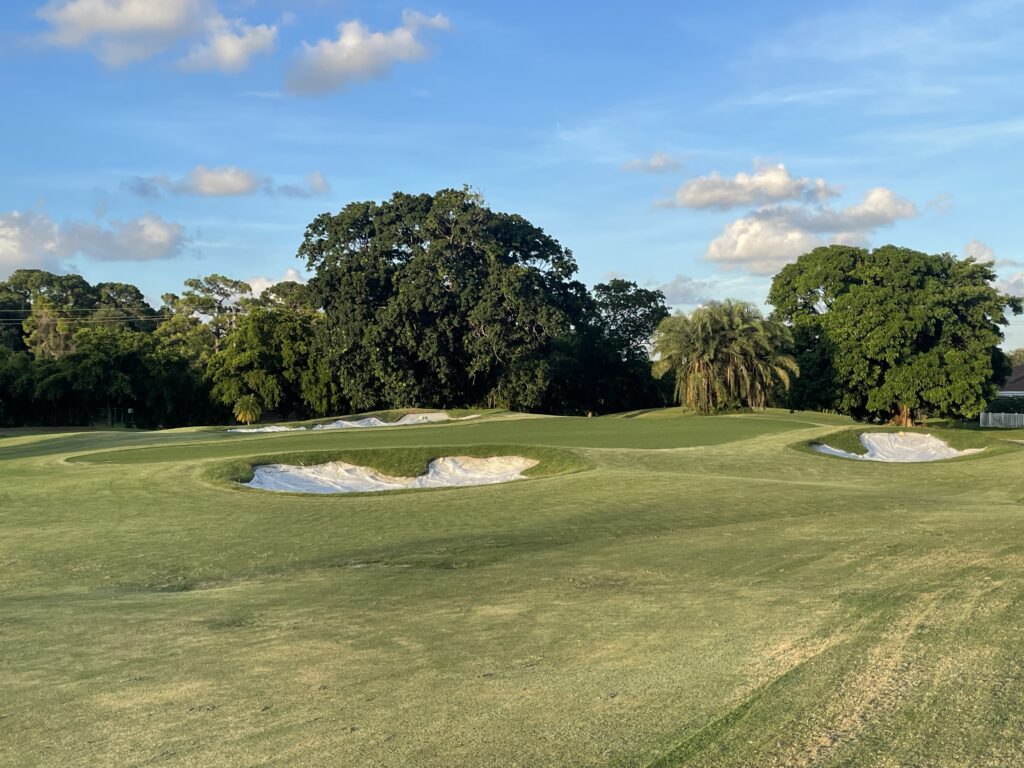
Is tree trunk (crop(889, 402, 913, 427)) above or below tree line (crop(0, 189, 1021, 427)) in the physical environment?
below

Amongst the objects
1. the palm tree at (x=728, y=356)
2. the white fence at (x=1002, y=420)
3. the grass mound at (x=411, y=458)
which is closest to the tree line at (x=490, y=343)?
the palm tree at (x=728, y=356)

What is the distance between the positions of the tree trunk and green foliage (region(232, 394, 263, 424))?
144 feet

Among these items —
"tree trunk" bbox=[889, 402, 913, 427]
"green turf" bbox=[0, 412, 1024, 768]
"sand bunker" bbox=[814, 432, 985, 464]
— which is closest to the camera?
"green turf" bbox=[0, 412, 1024, 768]

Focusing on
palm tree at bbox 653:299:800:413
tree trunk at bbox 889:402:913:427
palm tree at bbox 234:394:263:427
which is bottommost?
tree trunk at bbox 889:402:913:427

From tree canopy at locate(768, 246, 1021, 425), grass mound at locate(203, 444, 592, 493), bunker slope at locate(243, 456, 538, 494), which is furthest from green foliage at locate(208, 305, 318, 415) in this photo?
bunker slope at locate(243, 456, 538, 494)

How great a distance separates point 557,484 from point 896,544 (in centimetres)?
860

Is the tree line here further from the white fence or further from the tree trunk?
the white fence

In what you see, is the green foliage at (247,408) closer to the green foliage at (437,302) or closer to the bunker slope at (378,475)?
the green foliage at (437,302)

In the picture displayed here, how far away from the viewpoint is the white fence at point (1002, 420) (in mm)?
66625

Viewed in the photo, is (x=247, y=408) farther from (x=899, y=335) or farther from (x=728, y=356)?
(x=899, y=335)

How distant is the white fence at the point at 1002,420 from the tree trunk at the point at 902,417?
48.6 feet

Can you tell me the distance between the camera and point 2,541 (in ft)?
43.3

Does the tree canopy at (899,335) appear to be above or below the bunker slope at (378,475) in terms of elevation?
above

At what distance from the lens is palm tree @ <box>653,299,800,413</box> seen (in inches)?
1978
